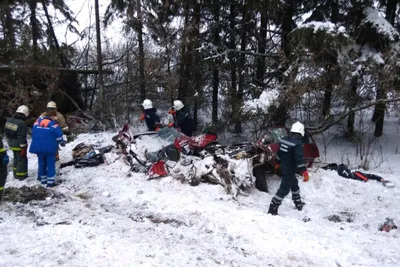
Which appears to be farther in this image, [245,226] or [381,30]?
[381,30]

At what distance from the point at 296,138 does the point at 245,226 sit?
6.46 feet

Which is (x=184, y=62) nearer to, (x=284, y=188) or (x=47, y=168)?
(x=47, y=168)

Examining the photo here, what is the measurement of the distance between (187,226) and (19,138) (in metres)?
4.32

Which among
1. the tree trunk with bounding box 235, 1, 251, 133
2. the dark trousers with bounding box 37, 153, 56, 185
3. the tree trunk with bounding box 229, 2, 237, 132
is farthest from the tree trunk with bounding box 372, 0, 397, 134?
the dark trousers with bounding box 37, 153, 56, 185

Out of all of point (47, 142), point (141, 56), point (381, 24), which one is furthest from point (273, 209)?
point (141, 56)

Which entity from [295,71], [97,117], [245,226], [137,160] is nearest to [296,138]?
[245,226]

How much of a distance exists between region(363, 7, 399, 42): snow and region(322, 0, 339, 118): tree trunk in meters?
1.18

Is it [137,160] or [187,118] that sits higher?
[187,118]

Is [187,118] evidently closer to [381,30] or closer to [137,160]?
[137,160]

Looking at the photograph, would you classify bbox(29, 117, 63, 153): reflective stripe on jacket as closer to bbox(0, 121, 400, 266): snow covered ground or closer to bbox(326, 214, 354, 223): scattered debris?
bbox(0, 121, 400, 266): snow covered ground

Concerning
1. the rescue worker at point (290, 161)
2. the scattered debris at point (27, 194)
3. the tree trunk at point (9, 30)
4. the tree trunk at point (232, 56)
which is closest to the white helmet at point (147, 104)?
the tree trunk at point (232, 56)

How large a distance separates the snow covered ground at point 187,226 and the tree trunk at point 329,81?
3.56 meters

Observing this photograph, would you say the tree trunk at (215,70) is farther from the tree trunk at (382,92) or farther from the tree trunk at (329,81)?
the tree trunk at (382,92)

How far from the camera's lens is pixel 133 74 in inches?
617
